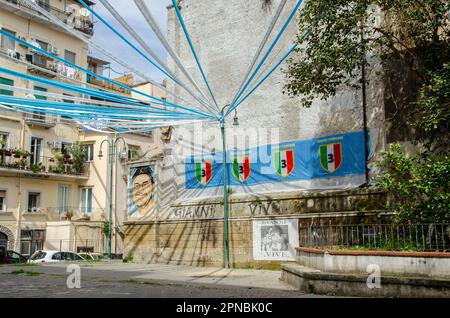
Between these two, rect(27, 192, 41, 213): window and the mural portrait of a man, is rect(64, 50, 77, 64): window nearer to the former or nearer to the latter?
rect(27, 192, 41, 213): window

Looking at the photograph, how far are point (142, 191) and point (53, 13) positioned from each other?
20232 millimetres

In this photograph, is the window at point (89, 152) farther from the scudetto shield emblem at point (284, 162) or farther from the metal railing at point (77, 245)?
the scudetto shield emblem at point (284, 162)

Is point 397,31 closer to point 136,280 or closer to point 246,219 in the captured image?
point 246,219

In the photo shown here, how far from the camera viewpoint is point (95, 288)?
43.7 feet

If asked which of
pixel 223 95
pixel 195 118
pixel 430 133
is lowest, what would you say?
pixel 430 133

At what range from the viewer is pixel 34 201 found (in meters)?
37.1

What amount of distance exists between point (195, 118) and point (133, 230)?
7899 mm

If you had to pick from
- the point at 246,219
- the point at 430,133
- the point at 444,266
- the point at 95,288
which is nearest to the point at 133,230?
the point at 246,219

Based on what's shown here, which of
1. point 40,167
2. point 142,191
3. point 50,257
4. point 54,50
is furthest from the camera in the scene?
point 54,50

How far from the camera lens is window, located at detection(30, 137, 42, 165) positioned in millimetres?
36875

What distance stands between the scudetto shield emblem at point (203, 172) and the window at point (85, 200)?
61.4 ft

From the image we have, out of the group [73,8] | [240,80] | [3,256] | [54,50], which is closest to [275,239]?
[240,80]

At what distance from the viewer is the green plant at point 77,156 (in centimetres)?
3888

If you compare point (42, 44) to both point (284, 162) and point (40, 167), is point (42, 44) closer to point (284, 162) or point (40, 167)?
point (40, 167)
